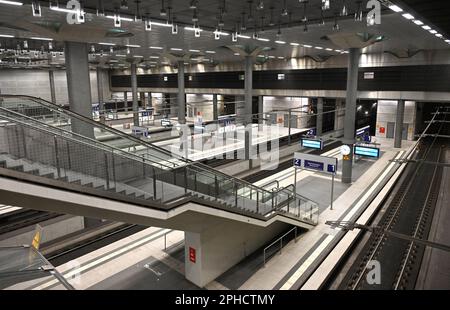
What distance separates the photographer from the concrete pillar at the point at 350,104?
1579 cm

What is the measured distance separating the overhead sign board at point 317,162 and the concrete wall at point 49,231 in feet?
28.7

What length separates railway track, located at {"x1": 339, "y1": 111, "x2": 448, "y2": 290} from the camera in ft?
29.3

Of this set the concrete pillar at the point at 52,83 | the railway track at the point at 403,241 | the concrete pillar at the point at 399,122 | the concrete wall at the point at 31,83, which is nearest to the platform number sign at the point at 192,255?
the railway track at the point at 403,241

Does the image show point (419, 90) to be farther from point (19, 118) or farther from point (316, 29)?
point (19, 118)

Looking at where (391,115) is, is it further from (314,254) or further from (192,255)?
(192,255)

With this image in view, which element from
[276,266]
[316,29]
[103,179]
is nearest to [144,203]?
[103,179]

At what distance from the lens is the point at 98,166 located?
19.9 feet

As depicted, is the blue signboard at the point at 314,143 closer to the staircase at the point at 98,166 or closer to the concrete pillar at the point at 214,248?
the concrete pillar at the point at 214,248

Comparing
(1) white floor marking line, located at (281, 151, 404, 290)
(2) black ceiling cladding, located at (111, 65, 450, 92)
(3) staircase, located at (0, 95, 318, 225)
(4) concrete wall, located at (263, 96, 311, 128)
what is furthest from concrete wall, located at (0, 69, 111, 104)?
(1) white floor marking line, located at (281, 151, 404, 290)

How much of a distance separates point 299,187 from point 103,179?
470 inches

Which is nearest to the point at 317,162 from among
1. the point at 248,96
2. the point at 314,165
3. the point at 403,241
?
the point at 314,165
